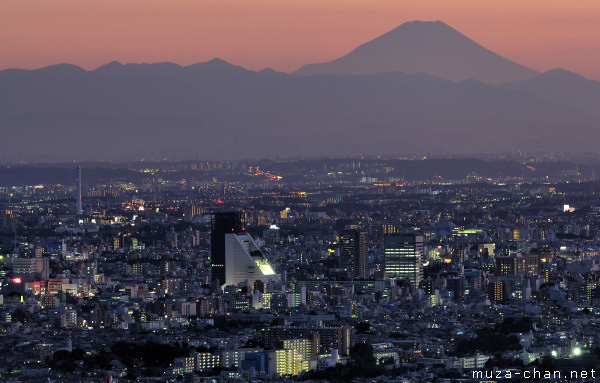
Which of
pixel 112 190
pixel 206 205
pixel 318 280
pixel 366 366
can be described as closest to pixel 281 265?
pixel 318 280

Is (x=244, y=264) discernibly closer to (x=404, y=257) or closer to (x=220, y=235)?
(x=220, y=235)

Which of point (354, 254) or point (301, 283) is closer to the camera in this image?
point (301, 283)

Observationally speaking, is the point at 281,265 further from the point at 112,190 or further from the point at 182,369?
the point at 112,190

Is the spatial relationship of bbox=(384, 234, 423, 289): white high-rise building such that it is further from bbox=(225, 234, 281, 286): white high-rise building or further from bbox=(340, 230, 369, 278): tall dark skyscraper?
bbox=(225, 234, 281, 286): white high-rise building

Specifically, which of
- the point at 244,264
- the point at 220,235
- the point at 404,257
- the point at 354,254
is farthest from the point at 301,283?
the point at 354,254

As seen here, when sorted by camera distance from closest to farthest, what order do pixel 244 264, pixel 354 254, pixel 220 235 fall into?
pixel 244 264, pixel 220 235, pixel 354 254

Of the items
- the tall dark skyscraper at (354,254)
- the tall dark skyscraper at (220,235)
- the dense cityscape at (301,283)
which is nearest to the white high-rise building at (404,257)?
the dense cityscape at (301,283)

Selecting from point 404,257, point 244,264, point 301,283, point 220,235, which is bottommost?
point 301,283
